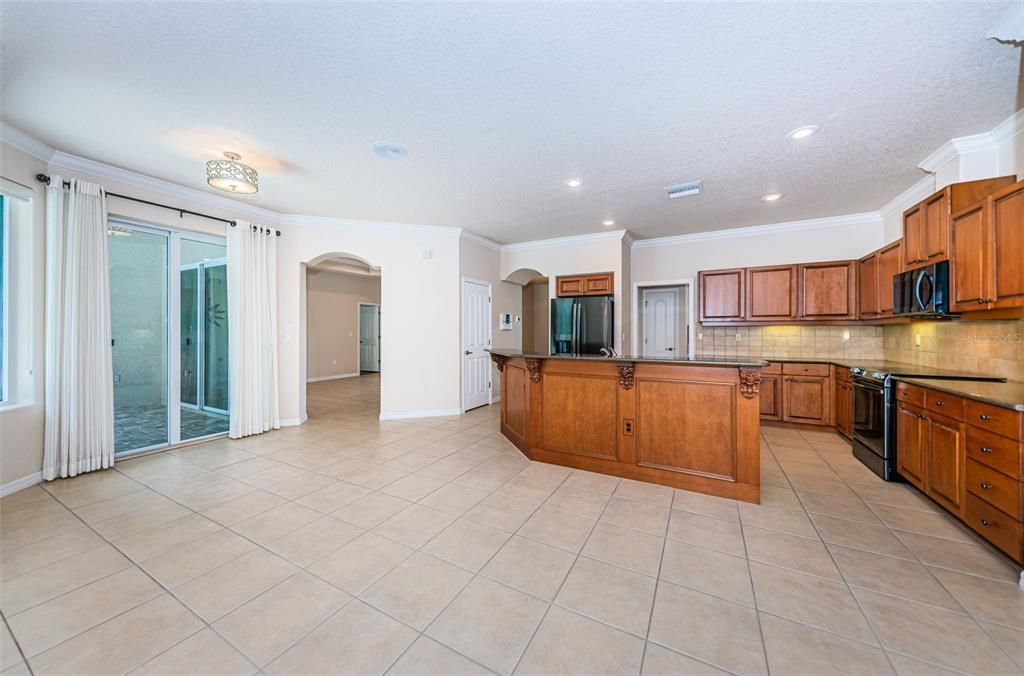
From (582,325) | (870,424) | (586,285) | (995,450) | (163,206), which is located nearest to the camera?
(995,450)

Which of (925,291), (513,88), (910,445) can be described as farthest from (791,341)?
(513,88)

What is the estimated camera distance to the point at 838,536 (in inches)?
90.4

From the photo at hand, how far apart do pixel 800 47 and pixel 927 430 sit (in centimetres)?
277

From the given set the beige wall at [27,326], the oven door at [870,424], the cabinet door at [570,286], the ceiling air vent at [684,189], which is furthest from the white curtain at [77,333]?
the oven door at [870,424]

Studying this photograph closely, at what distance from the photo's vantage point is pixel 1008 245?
2.38m

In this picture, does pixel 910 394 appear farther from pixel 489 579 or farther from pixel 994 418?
pixel 489 579

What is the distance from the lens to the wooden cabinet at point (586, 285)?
561 centimetres

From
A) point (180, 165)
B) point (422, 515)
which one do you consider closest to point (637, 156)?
point (422, 515)

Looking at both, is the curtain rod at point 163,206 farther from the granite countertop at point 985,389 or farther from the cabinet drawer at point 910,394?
the cabinet drawer at point 910,394

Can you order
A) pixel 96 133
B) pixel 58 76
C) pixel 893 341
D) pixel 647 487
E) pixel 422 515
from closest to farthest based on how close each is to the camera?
pixel 58 76, pixel 422 515, pixel 96 133, pixel 647 487, pixel 893 341

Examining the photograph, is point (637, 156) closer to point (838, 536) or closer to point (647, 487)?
point (647, 487)

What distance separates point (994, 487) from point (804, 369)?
2.83 meters

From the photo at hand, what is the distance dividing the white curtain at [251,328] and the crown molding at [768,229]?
17.4ft

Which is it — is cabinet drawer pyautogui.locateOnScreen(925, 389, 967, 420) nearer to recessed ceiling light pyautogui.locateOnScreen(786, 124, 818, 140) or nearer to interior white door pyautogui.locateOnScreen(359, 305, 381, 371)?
recessed ceiling light pyautogui.locateOnScreen(786, 124, 818, 140)
